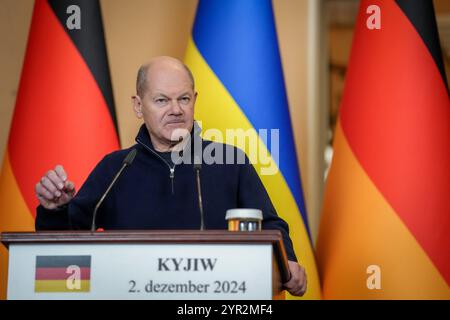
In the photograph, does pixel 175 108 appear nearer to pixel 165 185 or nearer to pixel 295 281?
pixel 165 185

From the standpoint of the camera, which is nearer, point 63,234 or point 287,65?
point 63,234

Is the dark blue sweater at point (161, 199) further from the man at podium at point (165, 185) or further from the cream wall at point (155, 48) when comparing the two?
the cream wall at point (155, 48)

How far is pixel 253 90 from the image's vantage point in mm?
3523

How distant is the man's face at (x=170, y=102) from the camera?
9.07ft

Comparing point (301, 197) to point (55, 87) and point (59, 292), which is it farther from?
point (59, 292)

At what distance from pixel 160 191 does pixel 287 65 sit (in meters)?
1.83

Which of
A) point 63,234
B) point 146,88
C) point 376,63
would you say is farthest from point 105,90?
point 63,234

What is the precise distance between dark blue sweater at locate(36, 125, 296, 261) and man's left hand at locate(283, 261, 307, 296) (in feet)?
0.26

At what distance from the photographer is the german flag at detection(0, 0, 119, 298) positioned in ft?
11.4

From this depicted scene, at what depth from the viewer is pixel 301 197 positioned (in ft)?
11.7

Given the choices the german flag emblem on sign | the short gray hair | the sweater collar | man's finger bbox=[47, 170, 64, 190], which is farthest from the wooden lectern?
the short gray hair

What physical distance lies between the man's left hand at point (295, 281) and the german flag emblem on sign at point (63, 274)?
654 millimetres

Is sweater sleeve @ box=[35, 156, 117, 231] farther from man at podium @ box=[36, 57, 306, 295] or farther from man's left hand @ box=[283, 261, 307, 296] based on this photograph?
man's left hand @ box=[283, 261, 307, 296]
